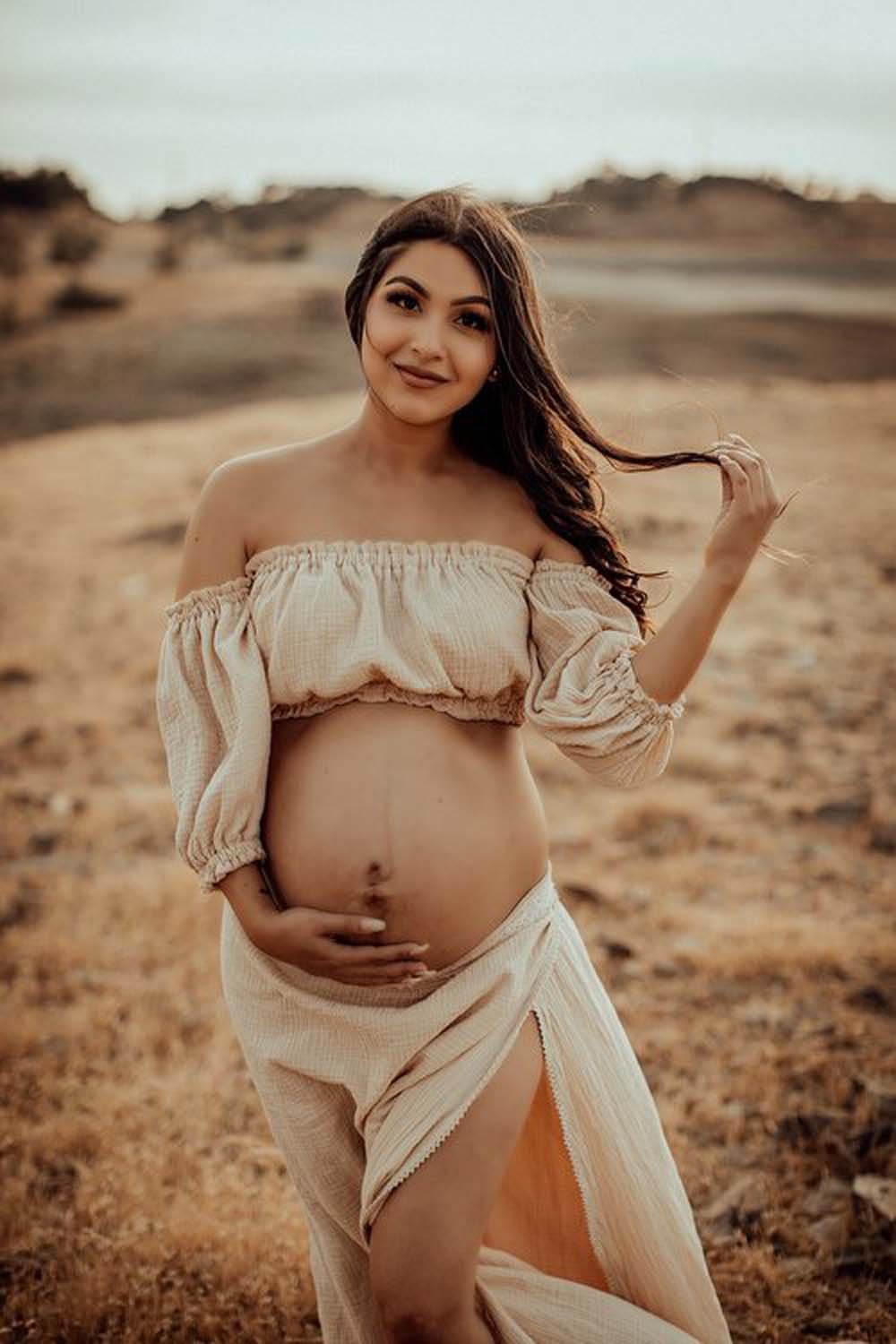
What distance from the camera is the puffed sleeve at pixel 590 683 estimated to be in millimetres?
2438

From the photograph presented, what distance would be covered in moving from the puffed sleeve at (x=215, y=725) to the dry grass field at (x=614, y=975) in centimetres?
100

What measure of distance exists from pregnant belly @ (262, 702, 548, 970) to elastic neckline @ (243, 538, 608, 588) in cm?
30

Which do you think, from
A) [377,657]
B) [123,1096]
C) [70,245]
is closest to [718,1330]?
[377,657]

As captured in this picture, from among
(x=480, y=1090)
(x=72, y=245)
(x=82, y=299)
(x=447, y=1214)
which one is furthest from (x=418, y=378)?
(x=72, y=245)

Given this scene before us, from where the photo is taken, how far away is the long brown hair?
2496 millimetres

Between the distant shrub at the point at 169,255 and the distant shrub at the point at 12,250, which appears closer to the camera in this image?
the distant shrub at the point at 12,250

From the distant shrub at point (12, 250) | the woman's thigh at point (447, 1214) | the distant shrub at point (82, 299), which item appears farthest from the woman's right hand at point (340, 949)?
the distant shrub at point (12, 250)

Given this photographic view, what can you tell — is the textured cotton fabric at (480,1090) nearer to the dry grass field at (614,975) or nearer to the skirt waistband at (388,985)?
the skirt waistband at (388,985)

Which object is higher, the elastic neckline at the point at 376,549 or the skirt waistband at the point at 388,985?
the elastic neckline at the point at 376,549

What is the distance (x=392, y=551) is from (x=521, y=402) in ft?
1.47

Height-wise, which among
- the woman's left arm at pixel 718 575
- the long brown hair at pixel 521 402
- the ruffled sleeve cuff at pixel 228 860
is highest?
the long brown hair at pixel 521 402

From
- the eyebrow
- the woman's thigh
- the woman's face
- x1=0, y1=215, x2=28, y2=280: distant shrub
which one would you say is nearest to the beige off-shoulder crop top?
the woman's face

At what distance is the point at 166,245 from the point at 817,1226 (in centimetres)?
3335

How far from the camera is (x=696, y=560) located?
10.2 m
